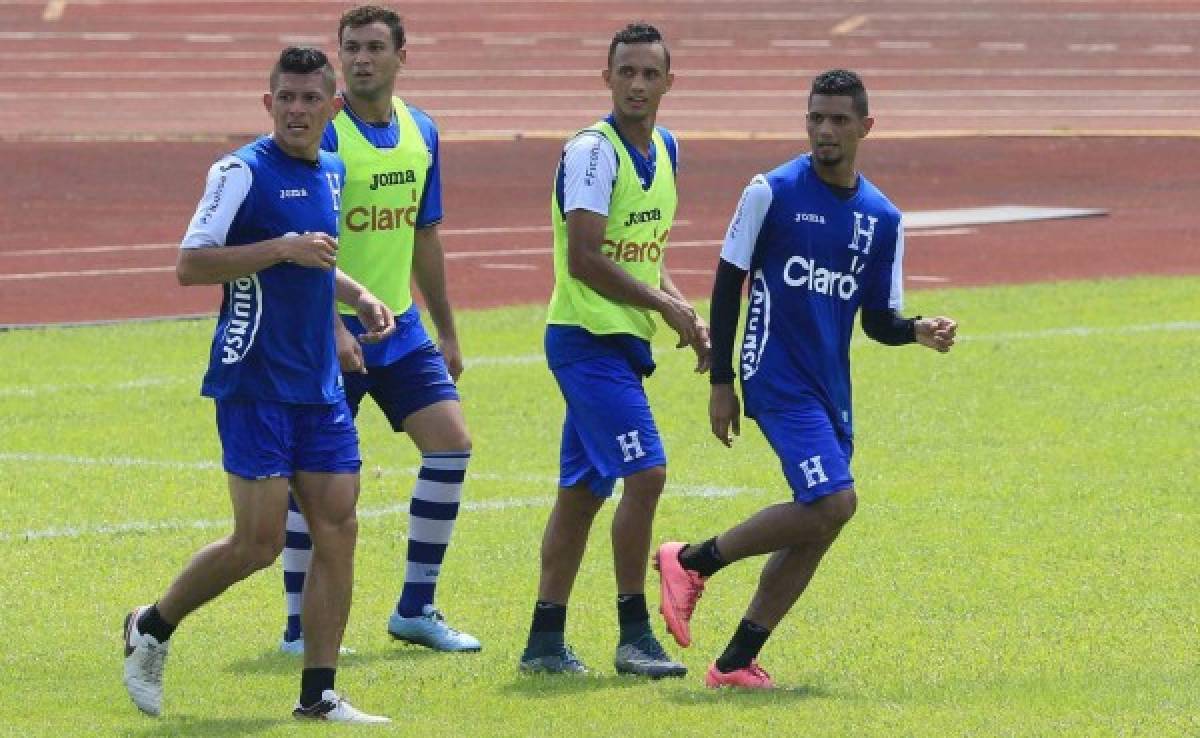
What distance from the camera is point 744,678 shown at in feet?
28.6

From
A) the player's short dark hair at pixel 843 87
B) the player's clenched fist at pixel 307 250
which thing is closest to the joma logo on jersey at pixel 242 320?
the player's clenched fist at pixel 307 250

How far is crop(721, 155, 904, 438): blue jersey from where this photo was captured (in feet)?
28.9

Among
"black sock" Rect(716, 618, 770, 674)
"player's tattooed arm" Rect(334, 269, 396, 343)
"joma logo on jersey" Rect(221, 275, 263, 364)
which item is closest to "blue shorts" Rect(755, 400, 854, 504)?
"black sock" Rect(716, 618, 770, 674)

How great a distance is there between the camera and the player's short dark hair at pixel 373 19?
973cm

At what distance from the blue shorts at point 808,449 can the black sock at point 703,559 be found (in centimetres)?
43

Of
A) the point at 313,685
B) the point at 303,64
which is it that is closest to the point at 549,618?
the point at 313,685

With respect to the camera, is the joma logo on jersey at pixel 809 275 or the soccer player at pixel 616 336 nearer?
the joma logo on jersey at pixel 809 275

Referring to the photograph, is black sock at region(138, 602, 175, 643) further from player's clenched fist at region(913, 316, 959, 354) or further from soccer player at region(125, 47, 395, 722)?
player's clenched fist at region(913, 316, 959, 354)

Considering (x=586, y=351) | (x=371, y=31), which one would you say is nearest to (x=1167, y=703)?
(x=586, y=351)

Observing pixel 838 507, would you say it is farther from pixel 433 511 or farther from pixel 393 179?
pixel 393 179

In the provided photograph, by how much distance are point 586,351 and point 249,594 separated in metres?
2.35

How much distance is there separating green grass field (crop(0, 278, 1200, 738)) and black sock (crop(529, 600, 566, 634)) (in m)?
0.19

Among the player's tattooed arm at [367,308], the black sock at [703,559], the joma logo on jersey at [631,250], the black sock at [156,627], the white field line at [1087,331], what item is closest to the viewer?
the black sock at [156,627]

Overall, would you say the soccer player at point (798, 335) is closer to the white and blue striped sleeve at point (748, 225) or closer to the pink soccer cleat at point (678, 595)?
the white and blue striped sleeve at point (748, 225)
